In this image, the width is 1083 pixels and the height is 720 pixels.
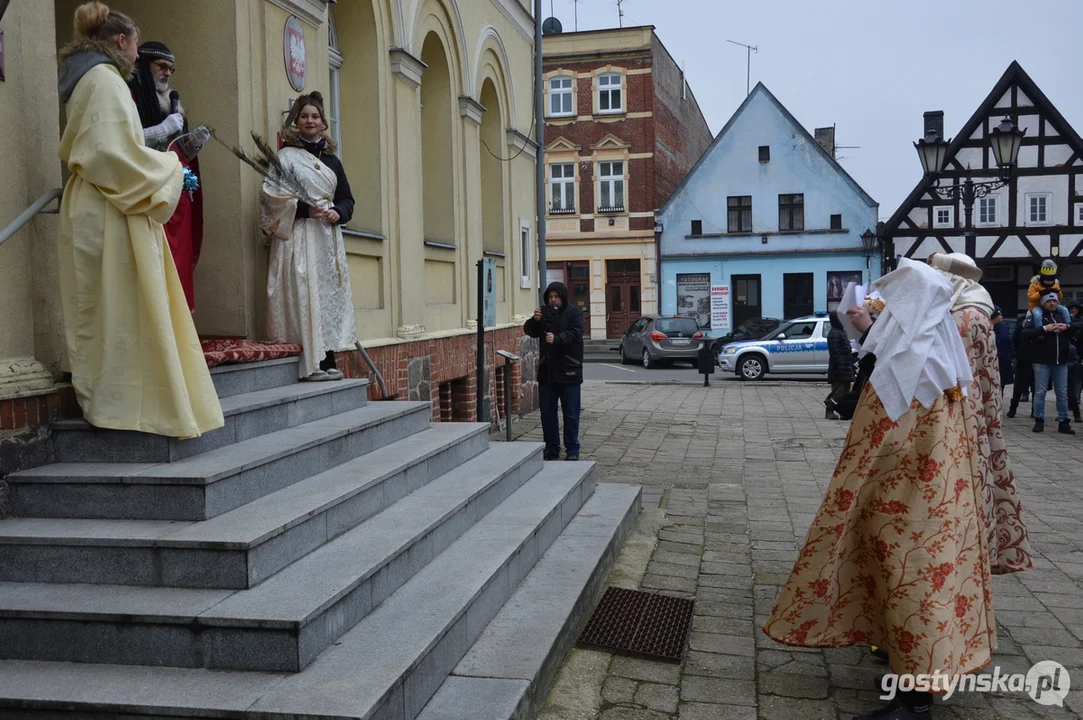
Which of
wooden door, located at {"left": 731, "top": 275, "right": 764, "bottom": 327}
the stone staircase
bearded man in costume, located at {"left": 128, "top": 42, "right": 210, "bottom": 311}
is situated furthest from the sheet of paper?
wooden door, located at {"left": 731, "top": 275, "right": 764, "bottom": 327}

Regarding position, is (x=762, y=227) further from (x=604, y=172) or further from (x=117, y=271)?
(x=117, y=271)

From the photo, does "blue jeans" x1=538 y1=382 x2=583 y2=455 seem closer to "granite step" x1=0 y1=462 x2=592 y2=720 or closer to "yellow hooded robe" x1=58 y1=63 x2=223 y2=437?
"granite step" x1=0 y1=462 x2=592 y2=720

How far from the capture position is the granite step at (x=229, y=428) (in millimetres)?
4395

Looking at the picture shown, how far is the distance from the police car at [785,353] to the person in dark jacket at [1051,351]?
9703mm

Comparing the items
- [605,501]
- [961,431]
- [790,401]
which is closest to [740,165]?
[790,401]

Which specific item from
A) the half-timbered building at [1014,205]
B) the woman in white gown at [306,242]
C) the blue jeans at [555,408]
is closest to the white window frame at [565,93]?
the half-timbered building at [1014,205]

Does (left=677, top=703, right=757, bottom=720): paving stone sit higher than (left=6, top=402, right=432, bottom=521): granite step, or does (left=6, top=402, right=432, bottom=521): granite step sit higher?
(left=6, top=402, right=432, bottom=521): granite step

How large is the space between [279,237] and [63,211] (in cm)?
229

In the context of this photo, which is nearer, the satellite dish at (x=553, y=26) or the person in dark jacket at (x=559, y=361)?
the person in dark jacket at (x=559, y=361)

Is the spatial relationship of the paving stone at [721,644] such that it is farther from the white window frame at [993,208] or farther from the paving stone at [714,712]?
the white window frame at [993,208]

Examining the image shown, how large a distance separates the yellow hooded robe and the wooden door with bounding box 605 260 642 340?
3329 cm

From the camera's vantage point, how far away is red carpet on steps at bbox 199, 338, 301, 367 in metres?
5.48

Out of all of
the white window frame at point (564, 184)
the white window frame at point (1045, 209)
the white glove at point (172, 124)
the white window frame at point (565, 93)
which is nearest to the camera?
the white glove at point (172, 124)

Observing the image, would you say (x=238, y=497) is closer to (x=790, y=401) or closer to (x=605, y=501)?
(x=605, y=501)
